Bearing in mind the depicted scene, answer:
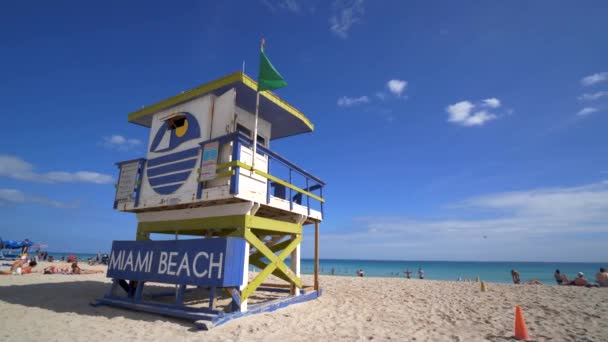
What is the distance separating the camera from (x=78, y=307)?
831 centimetres

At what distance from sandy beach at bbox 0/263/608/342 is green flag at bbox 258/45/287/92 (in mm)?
5775

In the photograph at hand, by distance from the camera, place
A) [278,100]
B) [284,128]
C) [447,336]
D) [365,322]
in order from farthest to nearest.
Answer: [284,128] → [278,100] → [365,322] → [447,336]

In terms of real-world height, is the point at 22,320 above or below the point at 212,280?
below

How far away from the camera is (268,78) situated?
26.3ft

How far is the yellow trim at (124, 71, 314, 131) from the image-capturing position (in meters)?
8.13

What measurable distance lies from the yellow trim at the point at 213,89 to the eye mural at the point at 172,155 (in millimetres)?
545

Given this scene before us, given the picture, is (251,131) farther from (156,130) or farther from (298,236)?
(298,236)

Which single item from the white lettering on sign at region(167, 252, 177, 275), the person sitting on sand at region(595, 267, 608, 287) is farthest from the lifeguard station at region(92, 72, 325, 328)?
the person sitting on sand at region(595, 267, 608, 287)

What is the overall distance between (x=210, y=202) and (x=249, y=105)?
3.35m

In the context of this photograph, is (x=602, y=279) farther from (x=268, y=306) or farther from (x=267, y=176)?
(x=267, y=176)

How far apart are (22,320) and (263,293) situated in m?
7.07

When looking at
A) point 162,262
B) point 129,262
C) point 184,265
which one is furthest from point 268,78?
point 129,262

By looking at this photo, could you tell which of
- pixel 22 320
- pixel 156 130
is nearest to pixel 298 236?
pixel 156 130

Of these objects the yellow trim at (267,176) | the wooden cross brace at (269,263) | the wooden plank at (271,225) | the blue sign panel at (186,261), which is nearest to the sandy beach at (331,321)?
the wooden cross brace at (269,263)
